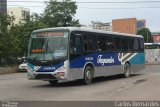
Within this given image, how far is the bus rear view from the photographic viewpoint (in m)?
20.4

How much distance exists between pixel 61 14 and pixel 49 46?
163 ft

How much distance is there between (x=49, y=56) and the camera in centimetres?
2066

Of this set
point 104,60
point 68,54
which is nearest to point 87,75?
point 68,54

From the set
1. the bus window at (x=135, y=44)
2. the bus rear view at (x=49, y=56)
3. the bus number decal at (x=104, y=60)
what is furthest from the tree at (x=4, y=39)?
the bus rear view at (x=49, y=56)

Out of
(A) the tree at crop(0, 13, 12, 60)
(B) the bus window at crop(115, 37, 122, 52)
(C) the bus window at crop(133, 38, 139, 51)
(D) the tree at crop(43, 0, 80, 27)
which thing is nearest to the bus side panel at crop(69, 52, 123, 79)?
(B) the bus window at crop(115, 37, 122, 52)

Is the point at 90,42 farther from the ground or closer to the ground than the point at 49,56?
farther from the ground

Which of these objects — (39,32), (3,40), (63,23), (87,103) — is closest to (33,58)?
(39,32)

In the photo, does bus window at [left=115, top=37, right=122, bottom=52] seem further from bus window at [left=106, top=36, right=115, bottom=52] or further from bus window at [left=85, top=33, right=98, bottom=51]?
bus window at [left=85, top=33, right=98, bottom=51]

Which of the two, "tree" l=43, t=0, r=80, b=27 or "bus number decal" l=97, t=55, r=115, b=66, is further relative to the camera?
"tree" l=43, t=0, r=80, b=27

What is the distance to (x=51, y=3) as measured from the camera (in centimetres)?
7050

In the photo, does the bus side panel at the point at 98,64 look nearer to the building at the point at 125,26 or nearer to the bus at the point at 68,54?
the bus at the point at 68,54

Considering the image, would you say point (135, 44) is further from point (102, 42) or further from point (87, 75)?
point (87, 75)

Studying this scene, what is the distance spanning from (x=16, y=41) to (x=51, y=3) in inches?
1011

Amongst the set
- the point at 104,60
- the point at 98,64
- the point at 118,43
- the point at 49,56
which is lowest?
the point at 98,64
